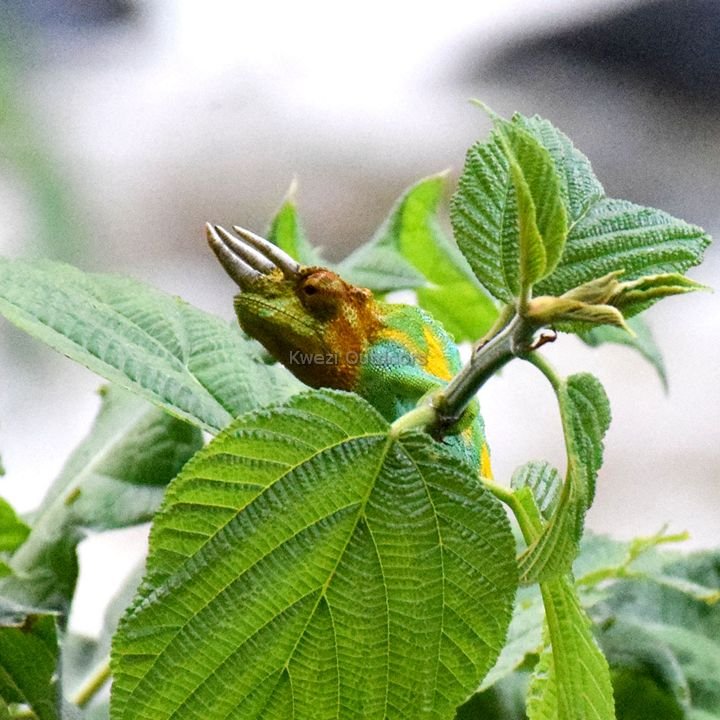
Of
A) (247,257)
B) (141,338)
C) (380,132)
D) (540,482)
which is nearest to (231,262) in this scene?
(247,257)

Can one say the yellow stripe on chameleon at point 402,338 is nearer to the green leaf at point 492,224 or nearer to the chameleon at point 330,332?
the chameleon at point 330,332

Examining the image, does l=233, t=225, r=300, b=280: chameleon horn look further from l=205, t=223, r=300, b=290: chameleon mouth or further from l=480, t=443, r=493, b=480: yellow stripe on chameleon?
l=480, t=443, r=493, b=480: yellow stripe on chameleon

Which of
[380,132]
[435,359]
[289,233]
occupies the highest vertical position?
[380,132]

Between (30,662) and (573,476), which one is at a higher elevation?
(573,476)

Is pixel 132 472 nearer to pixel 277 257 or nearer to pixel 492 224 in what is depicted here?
pixel 277 257

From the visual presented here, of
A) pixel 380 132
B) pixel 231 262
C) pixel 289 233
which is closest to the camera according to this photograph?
pixel 231 262

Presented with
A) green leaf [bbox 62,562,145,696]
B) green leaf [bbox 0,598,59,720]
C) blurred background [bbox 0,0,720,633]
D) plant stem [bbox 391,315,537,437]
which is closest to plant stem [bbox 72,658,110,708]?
green leaf [bbox 62,562,145,696]
